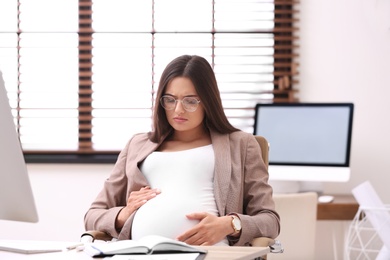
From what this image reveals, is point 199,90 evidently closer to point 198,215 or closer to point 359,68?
point 198,215

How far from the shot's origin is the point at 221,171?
2.69 metres

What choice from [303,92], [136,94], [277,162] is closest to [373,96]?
[303,92]

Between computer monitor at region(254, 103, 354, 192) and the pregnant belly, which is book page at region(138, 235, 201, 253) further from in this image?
computer monitor at region(254, 103, 354, 192)

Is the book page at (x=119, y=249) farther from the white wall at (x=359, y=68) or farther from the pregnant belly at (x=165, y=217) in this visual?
the white wall at (x=359, y=68)

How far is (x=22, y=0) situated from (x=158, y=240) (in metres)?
3.33

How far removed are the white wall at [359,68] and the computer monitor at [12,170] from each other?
318cm

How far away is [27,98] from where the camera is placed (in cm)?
494

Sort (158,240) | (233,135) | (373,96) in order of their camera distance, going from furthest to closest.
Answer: (373,96) < (233,135) < (158,240)

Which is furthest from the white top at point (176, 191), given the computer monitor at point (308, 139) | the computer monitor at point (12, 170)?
the computer monitor at point (308, 139)

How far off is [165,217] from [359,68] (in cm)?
248

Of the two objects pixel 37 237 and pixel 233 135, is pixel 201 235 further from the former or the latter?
pixel 37 237

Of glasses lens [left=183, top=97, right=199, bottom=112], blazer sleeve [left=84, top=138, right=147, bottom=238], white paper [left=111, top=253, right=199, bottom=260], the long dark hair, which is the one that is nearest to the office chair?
blazer sleeve [left=84, top=138, right=147, bottom=238]

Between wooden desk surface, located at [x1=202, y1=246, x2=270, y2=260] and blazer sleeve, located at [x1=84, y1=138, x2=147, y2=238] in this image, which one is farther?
blazer sleeve, located at [x1=84, y1=138, x2=147, y2=238]

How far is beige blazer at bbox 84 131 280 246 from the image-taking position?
2621 millimetres
